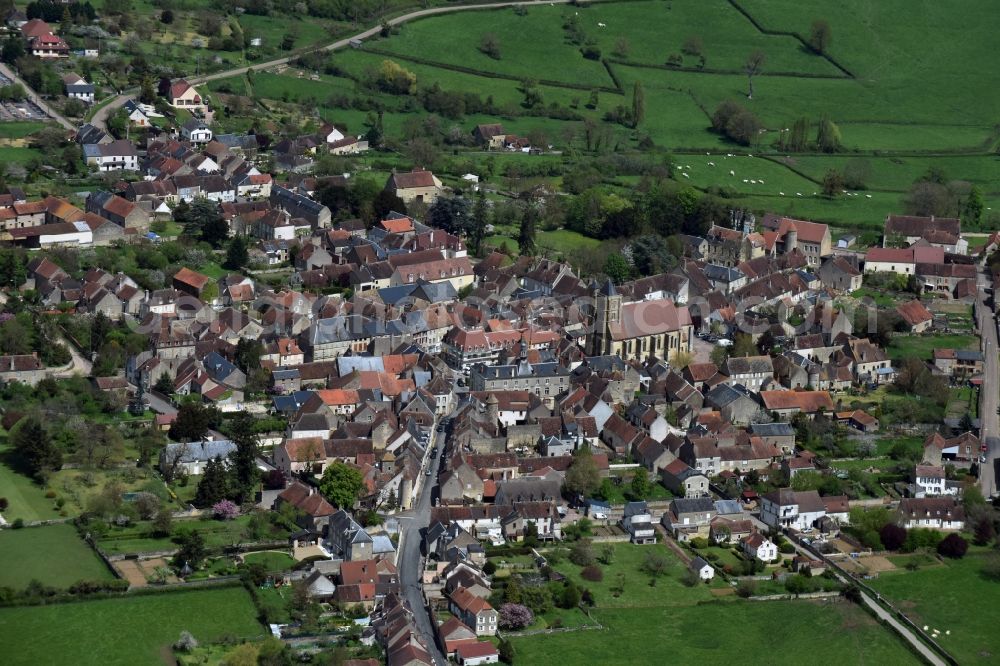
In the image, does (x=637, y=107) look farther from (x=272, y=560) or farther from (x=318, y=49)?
(x=272, y=560)

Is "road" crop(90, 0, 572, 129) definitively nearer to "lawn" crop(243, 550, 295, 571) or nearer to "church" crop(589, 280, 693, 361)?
"church" crop(589, 280, 693, 361)

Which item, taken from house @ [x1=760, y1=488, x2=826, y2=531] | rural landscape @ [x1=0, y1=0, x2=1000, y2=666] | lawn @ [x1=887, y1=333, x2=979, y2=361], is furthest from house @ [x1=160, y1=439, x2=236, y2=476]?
lawn @ [x1=887, y1=333, x2=979, y2=361]

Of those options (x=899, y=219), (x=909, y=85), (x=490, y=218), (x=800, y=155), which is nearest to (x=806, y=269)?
(x=899, y=219)

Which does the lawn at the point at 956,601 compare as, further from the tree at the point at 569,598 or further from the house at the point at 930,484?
the tree at the point at 569,598

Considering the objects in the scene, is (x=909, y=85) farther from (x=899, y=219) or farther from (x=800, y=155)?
(x=899, y=219)

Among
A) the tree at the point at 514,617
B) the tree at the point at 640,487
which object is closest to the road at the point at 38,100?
the tree at the point at 640,487

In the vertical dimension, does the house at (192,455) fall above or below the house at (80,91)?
below

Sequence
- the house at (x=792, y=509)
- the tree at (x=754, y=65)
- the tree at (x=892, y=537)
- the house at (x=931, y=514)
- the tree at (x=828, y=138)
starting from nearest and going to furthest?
the tree at (x=892, y=537)
the house at (x=792, y=509)
the house at (x=931, y=514)
the tree at (x=828, y=138)
the tree at (x=754, y=65)
